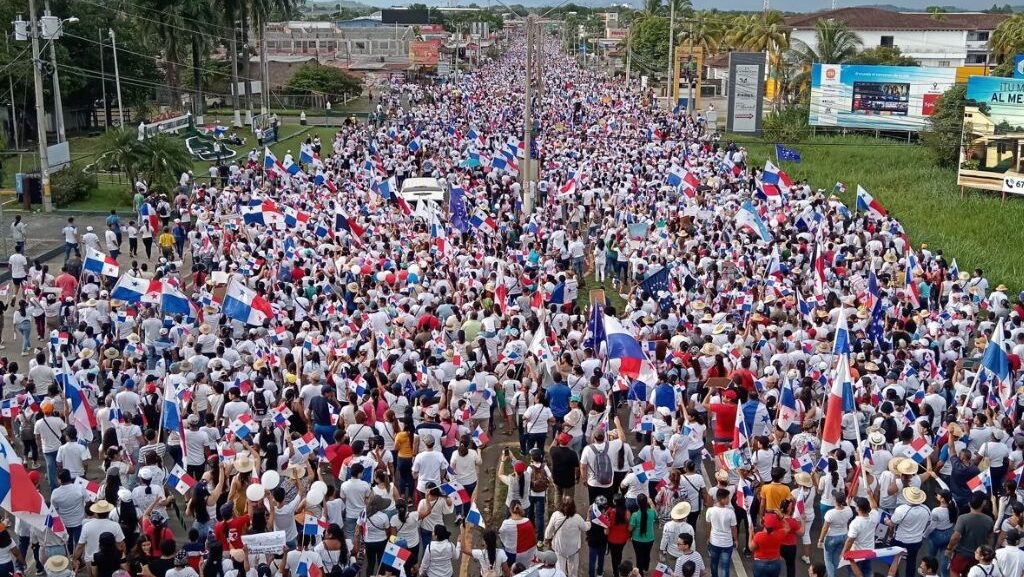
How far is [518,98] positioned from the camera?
2414 inches

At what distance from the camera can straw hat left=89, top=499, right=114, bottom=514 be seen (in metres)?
9.41

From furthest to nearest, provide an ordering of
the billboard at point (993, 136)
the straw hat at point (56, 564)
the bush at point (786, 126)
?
the bush at point (786, 126) < the billboard at point (993, 136) < the straw hat at point (56, 564)

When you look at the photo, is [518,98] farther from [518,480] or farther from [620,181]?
[518,480]

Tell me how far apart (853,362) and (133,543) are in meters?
8.67

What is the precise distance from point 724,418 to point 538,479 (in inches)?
111

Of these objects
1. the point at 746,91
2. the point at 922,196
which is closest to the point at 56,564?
the point at 922,196

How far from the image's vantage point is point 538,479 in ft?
34.1

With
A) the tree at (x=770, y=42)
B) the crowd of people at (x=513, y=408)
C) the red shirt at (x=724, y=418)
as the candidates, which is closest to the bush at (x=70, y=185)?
the crowd of people at (x=513, y=408)

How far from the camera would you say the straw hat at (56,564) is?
8797 millimetres

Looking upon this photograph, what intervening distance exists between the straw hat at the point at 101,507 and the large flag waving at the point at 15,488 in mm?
459

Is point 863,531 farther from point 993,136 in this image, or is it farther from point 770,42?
point 770,42

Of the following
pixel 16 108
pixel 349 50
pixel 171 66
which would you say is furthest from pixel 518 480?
pixel 349 50

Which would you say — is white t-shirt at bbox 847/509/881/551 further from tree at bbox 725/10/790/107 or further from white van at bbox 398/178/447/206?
tree at bbox 725/10/790/107

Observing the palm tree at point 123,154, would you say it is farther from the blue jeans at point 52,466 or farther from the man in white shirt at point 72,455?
the man in white shirt at point 72,455
